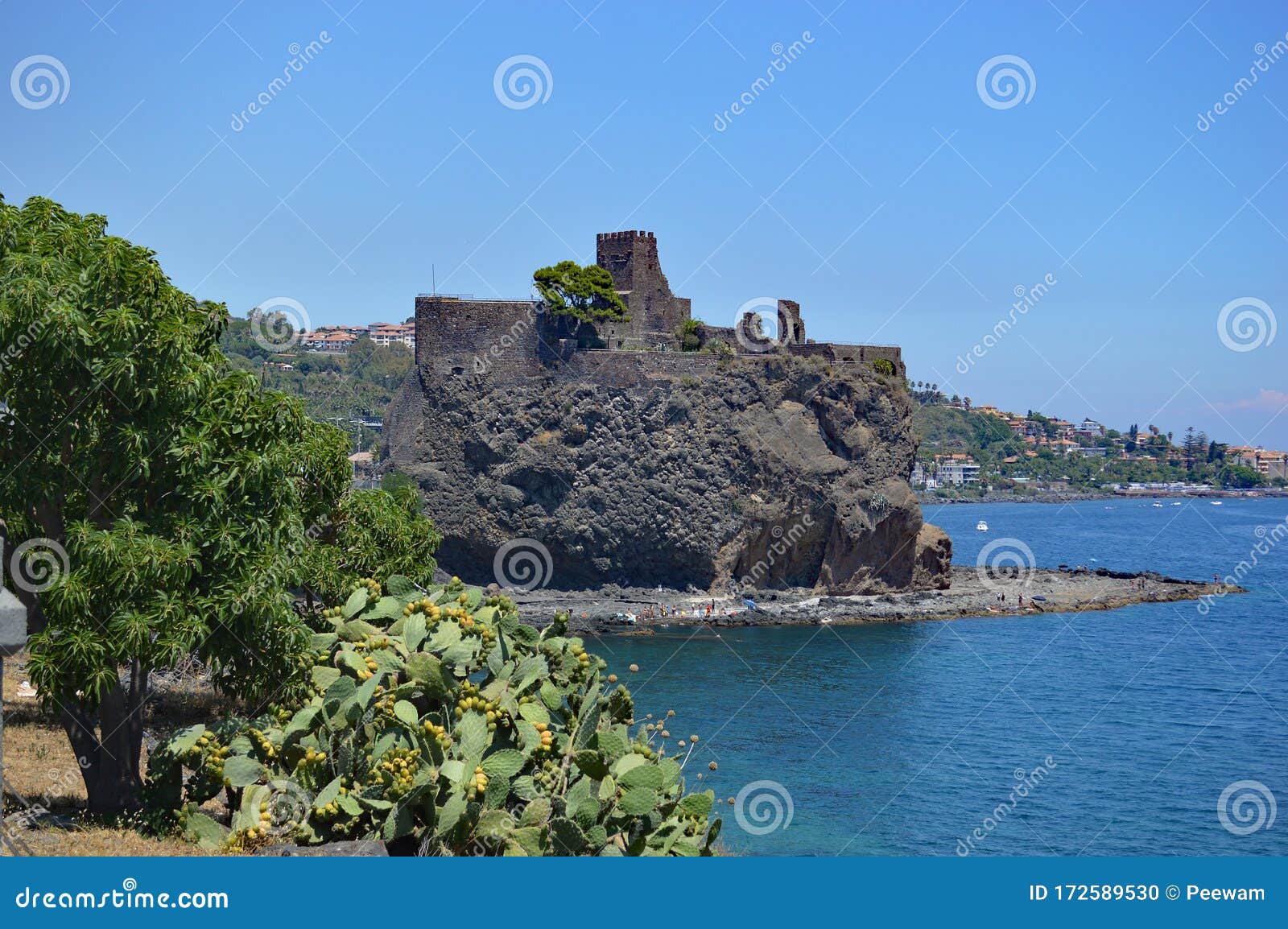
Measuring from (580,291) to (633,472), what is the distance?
792 cm

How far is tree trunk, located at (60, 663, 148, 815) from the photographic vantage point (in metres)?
10.6

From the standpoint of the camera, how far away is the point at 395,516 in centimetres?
1884

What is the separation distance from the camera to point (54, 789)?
11.5 meters

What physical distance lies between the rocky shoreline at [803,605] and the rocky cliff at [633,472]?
1.20 meters

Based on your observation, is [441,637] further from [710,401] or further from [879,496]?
[879,496]

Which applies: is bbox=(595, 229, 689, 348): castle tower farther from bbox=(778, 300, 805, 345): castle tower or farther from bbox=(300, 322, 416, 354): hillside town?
bbox=(300, 322, 416, 354): hillside town

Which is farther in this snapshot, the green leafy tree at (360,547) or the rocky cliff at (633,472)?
the rocky cliff at (633,472)

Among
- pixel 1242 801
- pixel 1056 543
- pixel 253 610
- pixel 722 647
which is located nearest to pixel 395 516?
pixel 253 610

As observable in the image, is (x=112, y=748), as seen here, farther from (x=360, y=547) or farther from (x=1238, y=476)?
(x=1238, y=476)

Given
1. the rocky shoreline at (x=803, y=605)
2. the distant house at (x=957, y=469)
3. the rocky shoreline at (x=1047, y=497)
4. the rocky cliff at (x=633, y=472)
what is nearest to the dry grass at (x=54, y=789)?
the rocky shoreline at (x=803, y=605)

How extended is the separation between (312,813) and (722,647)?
1427 inches

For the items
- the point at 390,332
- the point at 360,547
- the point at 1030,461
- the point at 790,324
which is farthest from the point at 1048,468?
the point at 360,547

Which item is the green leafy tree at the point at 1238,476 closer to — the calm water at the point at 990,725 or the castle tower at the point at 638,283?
the calm water at the point at 990,725

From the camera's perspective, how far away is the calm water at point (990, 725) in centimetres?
2517
